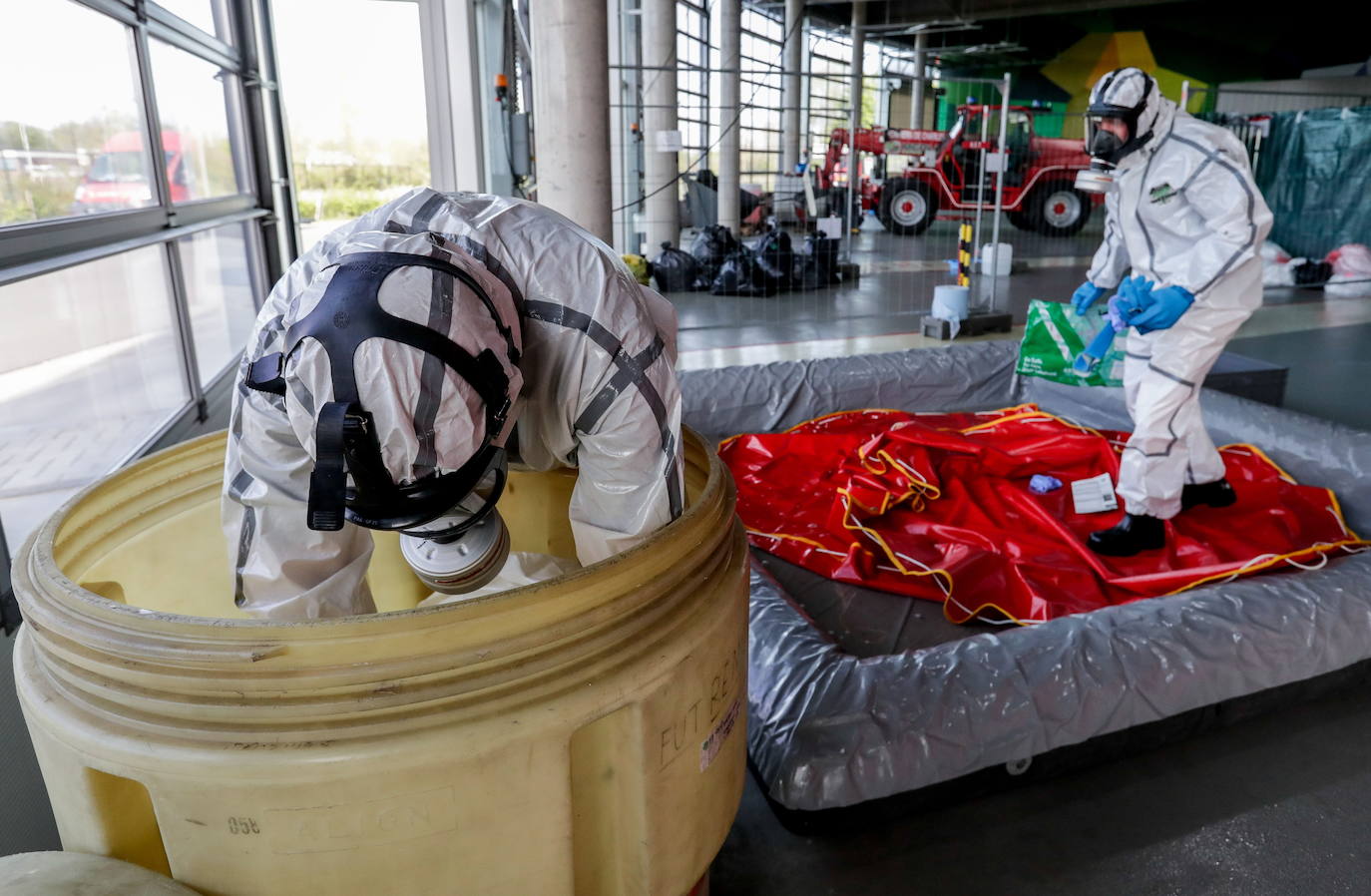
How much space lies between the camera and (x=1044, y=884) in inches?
65.1

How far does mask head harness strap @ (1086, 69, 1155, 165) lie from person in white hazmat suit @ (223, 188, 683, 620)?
2.08 metres

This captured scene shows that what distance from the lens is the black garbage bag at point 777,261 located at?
8242mm

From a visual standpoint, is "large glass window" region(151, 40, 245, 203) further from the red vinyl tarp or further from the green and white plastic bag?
the green and white plastic bag

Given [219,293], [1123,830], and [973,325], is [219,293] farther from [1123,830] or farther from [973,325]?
[1123,830]

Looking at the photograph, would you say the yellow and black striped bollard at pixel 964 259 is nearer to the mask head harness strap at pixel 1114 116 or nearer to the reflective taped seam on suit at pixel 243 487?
the mask head harness strap at pixel 1114 116

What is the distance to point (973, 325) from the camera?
625cm

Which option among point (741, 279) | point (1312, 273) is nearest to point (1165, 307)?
point (741, 279)

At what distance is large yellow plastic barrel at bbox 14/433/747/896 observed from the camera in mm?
822

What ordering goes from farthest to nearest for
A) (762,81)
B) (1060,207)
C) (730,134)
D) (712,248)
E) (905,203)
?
(762,81) → (1060,207) → (905,203) → (730,134) → (712,248)

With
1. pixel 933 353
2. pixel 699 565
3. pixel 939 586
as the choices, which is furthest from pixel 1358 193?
pixel 699 565

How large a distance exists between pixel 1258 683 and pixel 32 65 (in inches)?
143

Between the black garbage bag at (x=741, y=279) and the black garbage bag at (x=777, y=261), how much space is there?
0.03 m

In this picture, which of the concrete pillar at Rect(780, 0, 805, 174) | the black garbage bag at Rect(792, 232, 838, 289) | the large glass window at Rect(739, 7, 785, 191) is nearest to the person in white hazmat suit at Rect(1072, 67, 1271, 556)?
the black garbage bag at Rect(792, 232, 838, 289)

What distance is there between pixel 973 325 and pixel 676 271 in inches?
122
